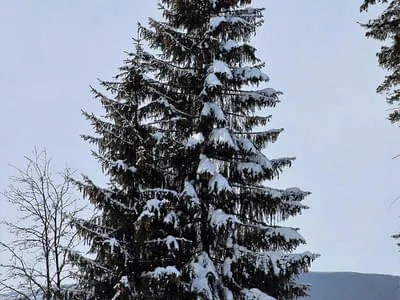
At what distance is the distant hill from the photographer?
200 ft

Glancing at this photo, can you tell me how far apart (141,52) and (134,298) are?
18.8ft

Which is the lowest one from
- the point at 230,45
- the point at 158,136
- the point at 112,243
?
the point at 112,243

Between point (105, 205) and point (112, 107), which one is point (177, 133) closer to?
point (112, 107)

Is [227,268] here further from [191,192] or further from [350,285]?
[350,285]

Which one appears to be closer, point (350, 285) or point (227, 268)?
point (227, 268)

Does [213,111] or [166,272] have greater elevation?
[213,111]

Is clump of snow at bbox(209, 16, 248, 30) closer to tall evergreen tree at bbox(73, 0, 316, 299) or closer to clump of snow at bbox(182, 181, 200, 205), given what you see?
tall evergreen tree at bbox(73, 0, 316, 299)

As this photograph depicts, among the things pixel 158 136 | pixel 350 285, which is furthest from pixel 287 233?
pixel 350 285

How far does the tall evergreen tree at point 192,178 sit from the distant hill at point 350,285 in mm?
52130

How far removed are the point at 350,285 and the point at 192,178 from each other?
60967 mm

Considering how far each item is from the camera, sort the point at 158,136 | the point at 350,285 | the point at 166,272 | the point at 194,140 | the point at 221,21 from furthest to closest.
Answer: the point at 350,285, the point at 221,21, the point at 158,136, the point at 194,140, the point at 166,272

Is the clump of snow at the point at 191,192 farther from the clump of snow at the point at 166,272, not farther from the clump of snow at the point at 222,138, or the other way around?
the clump of snow at the point at 166,272

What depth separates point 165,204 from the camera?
9.63m

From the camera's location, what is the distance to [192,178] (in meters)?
10.7
